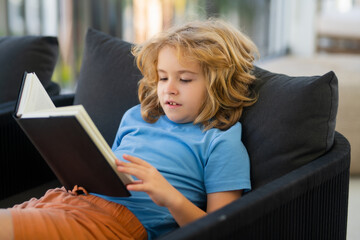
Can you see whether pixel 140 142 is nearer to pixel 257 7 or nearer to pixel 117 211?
pixel 117 211

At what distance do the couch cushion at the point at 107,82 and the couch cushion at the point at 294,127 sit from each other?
20.7 inches

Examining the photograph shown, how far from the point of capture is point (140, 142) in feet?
4.74

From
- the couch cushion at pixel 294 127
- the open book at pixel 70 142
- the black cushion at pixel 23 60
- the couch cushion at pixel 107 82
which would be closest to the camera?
the open book at pixel 70 142

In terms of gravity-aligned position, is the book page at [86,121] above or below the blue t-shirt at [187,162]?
above

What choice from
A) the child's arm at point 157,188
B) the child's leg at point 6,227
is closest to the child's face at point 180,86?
the child's arm at point 157,188

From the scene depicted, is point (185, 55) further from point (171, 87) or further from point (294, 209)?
point (294, 209)

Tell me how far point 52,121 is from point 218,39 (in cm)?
54

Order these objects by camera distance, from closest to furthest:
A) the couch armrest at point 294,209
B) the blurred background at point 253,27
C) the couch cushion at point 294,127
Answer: the couch armrest at point 294,209, the couch cushion at point 294,127, the blurred background at point 253,27

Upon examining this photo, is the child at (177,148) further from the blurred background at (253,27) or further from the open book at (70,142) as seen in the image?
the blurred background at (253,27)

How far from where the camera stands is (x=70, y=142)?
113 cm

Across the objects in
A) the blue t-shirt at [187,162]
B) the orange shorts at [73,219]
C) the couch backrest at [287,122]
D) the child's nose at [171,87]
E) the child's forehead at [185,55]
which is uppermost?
the child's forehead at [185,55]

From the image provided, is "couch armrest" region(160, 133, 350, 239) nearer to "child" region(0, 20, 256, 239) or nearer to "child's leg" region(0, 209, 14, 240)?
"child" region(0, 20, 256, 239)

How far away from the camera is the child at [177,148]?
3.91ft

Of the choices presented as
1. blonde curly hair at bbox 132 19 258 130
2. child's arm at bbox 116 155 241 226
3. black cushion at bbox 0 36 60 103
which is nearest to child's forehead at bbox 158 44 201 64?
blonde curly hair at bbox 132 19 258 130
